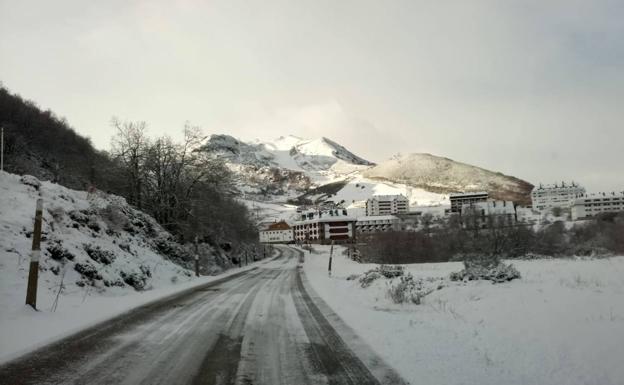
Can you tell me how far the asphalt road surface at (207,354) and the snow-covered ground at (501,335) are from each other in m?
0.66

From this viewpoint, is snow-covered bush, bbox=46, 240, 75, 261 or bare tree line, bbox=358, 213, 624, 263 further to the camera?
bare tree line, bbox=358, 213, 624, 263

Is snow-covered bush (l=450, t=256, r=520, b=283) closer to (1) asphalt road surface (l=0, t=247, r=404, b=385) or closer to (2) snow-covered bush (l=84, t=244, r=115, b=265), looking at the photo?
(1) asphalt road surface (l=0, t=247, r=404, b=385)

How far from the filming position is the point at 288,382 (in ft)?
17.9

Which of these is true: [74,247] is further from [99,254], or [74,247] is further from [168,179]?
[168,179]

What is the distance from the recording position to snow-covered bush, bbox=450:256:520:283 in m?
17.0

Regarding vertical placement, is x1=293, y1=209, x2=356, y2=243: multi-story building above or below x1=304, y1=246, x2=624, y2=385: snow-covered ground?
above

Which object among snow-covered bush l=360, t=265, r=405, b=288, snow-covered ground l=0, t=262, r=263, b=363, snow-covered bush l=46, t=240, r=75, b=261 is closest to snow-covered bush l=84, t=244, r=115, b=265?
snow-covered bush l=46, t=240, r=75, b=261

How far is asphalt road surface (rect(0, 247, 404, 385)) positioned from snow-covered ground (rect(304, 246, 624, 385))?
66 cm

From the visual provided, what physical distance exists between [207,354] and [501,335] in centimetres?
483

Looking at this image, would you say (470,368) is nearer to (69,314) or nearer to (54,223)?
(69,314)

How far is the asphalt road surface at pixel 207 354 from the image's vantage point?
18.5 ft

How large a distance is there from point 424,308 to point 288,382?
7184mm

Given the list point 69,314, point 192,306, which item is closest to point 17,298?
point 69,314

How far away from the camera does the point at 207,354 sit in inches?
270
